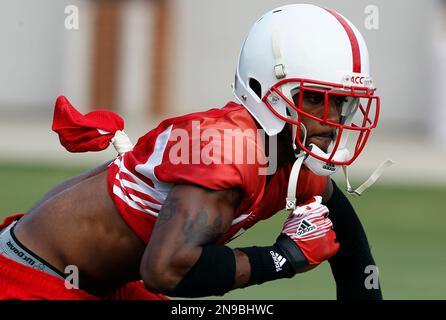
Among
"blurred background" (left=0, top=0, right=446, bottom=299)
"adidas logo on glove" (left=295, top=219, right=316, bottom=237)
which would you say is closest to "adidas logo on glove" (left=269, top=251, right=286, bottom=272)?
"adidas logo on glove" (left=295, top=219, right=316, bottom=237)

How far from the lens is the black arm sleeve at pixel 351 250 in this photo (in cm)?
538

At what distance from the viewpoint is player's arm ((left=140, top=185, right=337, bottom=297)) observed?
13.9 ft

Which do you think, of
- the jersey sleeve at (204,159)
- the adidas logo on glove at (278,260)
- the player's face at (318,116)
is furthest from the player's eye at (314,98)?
the adidas logo on glove at (278,260)

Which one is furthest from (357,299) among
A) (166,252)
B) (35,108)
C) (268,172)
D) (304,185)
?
(35,108)

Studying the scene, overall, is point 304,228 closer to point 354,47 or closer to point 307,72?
point 307,72

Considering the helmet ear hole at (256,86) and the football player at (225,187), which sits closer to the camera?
the football player at (225,187)

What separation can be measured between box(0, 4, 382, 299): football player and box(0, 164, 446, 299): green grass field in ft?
8.86

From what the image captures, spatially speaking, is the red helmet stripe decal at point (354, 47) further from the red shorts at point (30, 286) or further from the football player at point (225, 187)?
the red shorts at point (30, 286)

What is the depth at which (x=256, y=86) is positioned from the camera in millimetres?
4801

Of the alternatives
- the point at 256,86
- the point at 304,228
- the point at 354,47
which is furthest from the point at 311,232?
the point at 354,47

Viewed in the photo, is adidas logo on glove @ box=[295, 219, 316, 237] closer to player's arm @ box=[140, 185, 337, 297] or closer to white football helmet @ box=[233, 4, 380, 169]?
player's arm @ box=[140, 185, 337, 297]

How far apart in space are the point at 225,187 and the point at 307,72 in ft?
2.20

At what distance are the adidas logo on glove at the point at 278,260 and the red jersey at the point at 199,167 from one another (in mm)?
214
